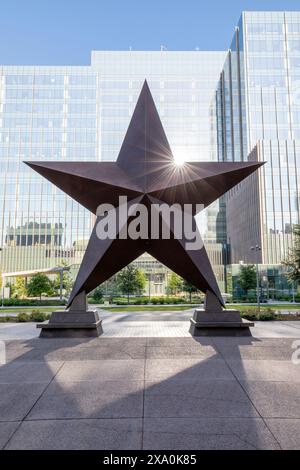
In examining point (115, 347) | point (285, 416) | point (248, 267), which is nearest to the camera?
point (285, 416)

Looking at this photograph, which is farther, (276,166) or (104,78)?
(104,78)

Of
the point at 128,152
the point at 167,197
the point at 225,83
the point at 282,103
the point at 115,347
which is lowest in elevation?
the point at 115,347

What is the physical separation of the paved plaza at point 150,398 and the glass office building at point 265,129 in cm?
4879

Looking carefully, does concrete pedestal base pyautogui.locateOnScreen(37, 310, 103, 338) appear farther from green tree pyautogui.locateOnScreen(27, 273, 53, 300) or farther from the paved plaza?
green tree pyautogui.locateOnScreen(27, 273, 53, 300)

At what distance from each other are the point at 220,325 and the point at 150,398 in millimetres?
6628

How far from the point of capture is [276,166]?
5944 cm

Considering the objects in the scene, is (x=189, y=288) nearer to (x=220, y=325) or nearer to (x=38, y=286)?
(x=38, y=286)

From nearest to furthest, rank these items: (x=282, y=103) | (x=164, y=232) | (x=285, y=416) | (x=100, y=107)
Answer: (x=285, y=416) < (x=164, y=232) < (x=282, y=103) < (x=100, y=107)

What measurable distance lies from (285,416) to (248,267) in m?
41.8

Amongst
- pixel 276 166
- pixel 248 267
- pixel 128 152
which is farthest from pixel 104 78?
pixel 128 152

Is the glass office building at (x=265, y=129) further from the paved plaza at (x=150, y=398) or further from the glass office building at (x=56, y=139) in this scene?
the paved plaza at (x=150, y=398)

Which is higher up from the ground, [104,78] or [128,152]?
[104,78]

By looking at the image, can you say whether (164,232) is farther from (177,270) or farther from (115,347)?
(115,347)

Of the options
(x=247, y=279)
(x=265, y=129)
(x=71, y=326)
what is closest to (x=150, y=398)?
(x=71, y=326)
